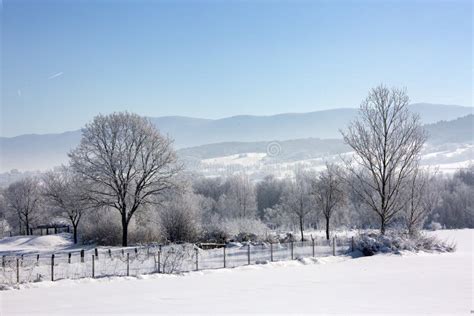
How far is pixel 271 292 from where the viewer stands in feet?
44.4

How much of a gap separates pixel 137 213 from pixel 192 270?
23.0 m

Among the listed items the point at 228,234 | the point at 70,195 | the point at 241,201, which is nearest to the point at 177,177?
the point at 228,234

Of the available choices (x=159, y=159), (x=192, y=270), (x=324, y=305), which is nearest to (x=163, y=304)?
(x=324, y=305)

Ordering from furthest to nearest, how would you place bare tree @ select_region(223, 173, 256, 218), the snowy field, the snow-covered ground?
1. bare tree @ select_region(223, 173, 256, 218)
2. the snow-covered ground
3. the snowy field

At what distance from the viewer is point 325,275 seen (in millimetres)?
17469

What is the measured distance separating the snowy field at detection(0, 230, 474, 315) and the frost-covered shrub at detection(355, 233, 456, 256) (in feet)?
14.0

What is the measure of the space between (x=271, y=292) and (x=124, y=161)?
26580mm

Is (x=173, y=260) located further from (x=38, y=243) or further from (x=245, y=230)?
(x=38, y=243)

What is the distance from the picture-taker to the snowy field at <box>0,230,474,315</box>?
10992 millimetres

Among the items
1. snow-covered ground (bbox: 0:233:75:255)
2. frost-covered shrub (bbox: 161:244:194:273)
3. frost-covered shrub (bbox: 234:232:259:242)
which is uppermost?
frost-covered shrub (bbox: 161:244:194:273)

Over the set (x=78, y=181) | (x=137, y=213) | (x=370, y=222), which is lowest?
(x=370, y=222)

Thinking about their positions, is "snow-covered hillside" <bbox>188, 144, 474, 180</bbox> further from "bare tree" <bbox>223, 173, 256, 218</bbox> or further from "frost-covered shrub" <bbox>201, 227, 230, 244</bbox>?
"frost-covered shrub" <bbox>201, 227, 230, 244</bbox>

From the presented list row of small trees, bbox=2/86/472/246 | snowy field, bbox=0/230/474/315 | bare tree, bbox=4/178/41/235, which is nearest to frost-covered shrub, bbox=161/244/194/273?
snowy field, bbox=0/230/474/315

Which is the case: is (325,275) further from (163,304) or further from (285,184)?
(285,184)
